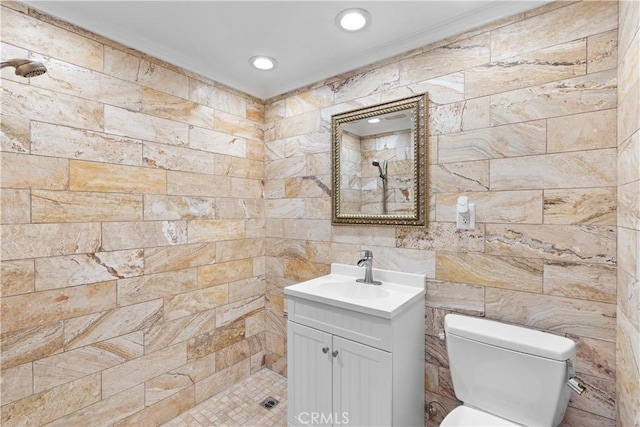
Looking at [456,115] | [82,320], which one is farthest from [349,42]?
[82,320]

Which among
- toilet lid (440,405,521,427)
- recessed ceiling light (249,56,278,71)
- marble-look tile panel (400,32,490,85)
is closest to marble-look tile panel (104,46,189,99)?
recessed ceiling light (249,56,278,71)

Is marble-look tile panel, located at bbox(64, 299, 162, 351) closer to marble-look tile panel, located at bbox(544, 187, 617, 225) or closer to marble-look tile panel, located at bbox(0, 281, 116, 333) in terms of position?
marble-look tile panel, located at bbox(0, 281, 116, 333)

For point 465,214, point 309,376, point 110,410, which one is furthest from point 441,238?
point 110,410

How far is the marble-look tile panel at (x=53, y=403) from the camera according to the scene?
4.66 feet

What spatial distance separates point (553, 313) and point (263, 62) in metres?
2.25

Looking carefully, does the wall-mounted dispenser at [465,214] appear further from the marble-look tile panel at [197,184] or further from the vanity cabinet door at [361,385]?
the marble-look tile panel at [197,184]

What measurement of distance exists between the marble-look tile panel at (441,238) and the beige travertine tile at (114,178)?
5.18ft

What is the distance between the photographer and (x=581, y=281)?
4.54 feet

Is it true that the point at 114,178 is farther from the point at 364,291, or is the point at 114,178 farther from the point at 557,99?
the point at 557,99

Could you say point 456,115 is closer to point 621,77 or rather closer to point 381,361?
point 621,77

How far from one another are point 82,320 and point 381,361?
1594 millimetres

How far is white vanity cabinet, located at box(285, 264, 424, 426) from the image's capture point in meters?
1.46

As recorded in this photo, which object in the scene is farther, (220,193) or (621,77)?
(220,193)

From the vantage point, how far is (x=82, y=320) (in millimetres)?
1623
